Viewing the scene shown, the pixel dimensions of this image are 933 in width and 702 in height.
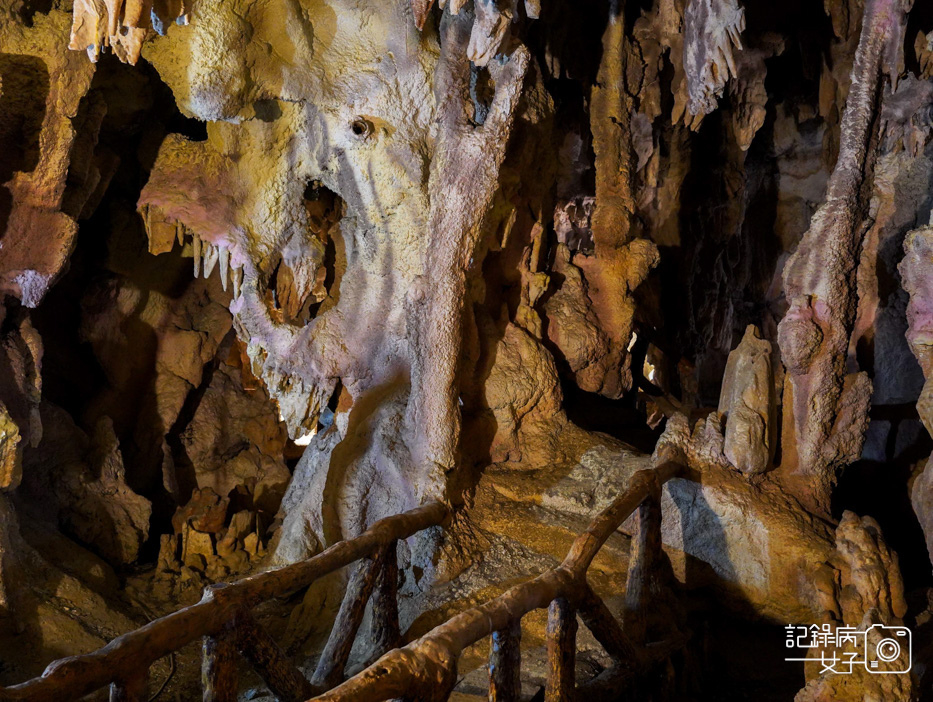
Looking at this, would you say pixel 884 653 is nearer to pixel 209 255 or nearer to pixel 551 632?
pixel 551 632

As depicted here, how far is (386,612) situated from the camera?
3.94 m

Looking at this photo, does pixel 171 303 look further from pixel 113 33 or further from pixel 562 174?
pixel 113 33

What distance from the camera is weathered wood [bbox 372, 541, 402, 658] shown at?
152 inches

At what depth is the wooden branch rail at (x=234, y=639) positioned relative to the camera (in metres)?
2.32

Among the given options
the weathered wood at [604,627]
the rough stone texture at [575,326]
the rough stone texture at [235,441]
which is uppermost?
the rough stone texture at [575,326]

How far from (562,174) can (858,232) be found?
11.8 feet

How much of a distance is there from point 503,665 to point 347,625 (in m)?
1.01

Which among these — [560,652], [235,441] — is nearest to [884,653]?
[560,652]

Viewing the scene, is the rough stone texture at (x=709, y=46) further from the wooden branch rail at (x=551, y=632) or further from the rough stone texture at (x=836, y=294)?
the wooden branch rail at (x=551, y=632)

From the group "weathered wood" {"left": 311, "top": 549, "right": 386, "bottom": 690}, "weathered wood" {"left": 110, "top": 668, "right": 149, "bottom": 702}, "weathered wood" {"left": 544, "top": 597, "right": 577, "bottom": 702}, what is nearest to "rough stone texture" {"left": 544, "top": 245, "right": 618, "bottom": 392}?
"weathered wood" {"left": 311, "top": 549, "right": 386, "bottom": 690}

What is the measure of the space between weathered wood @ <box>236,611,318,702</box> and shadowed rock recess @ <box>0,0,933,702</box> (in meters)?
0.02

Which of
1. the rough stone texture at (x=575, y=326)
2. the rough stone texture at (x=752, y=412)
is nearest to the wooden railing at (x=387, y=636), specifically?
the rough stone texture at (x=752, y=412)

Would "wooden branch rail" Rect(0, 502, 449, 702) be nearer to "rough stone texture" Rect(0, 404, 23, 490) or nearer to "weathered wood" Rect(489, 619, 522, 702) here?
"weathered wood" Rect(489, 619, 522, 702)

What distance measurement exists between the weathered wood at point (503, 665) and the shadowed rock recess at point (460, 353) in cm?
2
